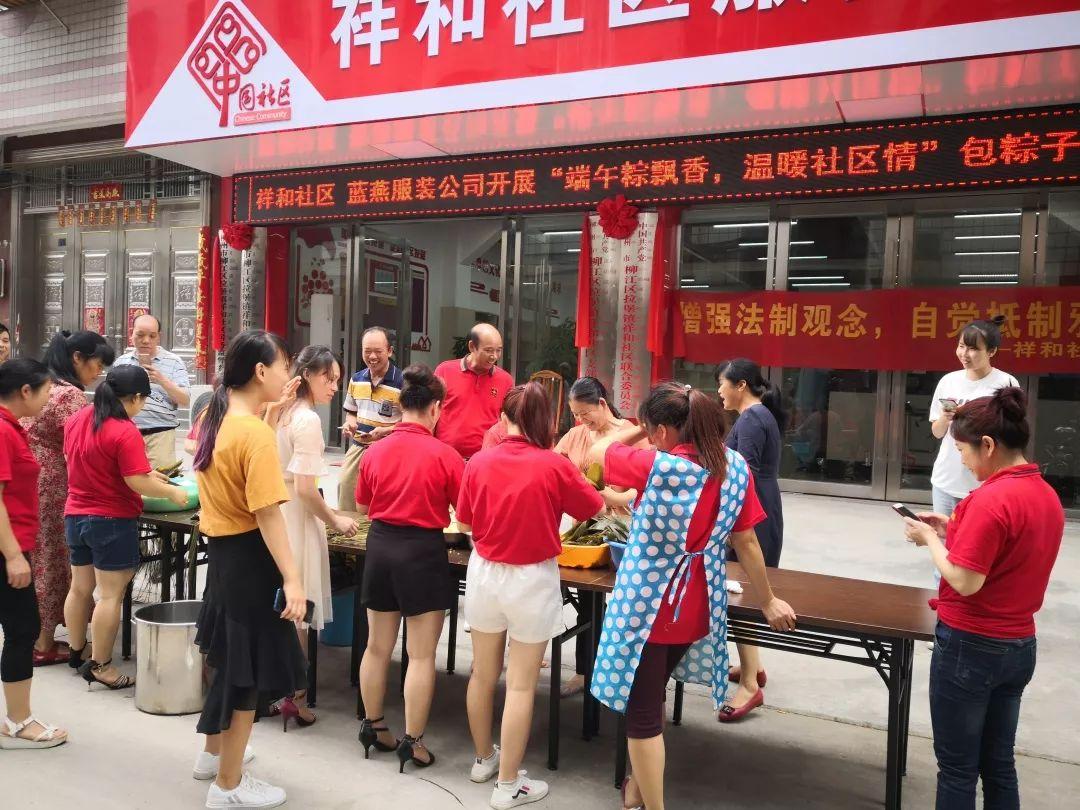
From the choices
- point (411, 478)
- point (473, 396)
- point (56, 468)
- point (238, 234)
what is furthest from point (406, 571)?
point (238, 234)

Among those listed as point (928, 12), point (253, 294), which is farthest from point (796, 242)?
point (253, 294)

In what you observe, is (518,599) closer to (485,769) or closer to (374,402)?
(485,769)

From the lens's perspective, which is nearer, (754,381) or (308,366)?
(308,366)

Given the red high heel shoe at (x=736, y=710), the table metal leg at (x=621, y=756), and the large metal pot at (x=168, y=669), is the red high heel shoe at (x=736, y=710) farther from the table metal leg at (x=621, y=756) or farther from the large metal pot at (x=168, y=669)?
the large metal pot at (x=168, y=669)

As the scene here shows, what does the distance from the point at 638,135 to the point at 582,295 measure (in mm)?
1738

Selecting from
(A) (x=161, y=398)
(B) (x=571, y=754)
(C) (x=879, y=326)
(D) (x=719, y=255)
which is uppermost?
(D) (x=719, y=255)

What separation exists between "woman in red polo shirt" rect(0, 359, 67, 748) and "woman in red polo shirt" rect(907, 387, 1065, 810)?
3115mm

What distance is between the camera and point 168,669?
361cm

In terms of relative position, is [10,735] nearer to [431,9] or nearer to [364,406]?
[364,406]

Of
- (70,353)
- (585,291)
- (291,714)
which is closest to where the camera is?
(291,714)

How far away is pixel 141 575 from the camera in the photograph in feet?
18.9

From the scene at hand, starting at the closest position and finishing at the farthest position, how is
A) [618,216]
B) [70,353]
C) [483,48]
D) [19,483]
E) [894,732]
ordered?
[894,732]
[19,483]
[70,353]
[483,48]
[618,216]

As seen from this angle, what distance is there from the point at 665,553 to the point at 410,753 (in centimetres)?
133

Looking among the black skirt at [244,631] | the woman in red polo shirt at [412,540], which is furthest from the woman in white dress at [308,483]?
the black skirt at [244,631]
